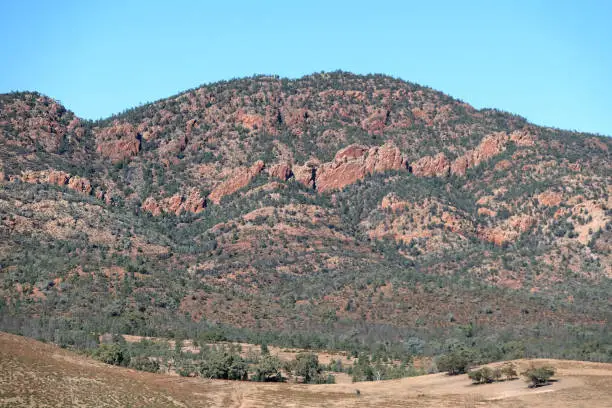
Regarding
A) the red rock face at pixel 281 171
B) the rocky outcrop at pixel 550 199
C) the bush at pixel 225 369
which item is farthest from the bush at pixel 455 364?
the red rock face at pixel 281 171

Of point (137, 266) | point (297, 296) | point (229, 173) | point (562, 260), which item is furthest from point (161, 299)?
point (562, 260)

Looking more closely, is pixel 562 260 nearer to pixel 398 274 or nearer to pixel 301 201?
pixel 398 274

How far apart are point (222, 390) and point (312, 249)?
88.4 metres

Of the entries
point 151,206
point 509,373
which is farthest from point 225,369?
point 151,206

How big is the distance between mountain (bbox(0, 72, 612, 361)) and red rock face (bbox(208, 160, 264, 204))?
1.02 ft

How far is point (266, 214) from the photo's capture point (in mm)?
177750

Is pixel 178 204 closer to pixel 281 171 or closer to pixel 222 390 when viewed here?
pixel 281 171

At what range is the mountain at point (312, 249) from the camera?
132250 millimetres

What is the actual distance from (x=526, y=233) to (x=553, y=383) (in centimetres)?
9669

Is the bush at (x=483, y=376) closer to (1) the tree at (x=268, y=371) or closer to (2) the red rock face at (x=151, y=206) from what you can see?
(1) the tree at (x=268, y=371)

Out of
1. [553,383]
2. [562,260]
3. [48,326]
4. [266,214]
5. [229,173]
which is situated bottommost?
[553,383]

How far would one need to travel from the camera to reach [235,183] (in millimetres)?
193500

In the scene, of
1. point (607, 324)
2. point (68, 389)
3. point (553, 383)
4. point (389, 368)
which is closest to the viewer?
point (68, 389)

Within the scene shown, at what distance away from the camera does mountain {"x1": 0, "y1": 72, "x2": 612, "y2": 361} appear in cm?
13225
